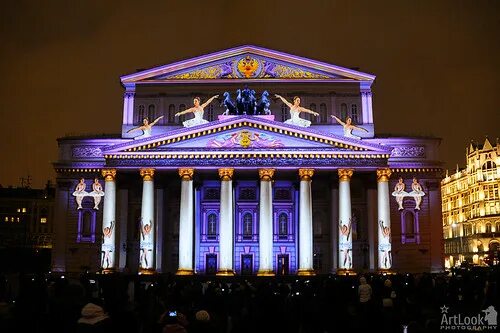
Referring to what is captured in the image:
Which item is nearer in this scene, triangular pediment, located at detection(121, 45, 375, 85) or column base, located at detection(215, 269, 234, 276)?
column base, located at detection(215, 269, 234, 276)

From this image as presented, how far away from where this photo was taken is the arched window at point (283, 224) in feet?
209

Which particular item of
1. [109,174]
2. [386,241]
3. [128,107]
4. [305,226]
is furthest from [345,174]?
[128,107]

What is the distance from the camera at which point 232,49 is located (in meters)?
63.7

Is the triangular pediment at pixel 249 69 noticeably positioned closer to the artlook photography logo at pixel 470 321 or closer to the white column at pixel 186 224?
the white column at pixel 186 224

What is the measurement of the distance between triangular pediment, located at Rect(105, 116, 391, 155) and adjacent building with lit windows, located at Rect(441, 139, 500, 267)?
62451 millimetres

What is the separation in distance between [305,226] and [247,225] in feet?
31.2

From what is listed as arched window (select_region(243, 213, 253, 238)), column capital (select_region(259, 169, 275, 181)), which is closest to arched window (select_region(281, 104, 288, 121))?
column capital (select_region(259, 169, 275, 181))

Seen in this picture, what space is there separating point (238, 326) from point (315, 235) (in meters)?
53.0

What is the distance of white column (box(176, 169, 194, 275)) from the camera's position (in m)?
55.5

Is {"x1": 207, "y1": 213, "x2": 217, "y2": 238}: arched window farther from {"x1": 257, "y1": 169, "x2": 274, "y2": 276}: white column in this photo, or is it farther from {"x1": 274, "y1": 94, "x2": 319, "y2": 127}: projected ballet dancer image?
{"x1": 274, "y1": 94, "x2": 319, "y2": 127}: projected ballet dancer image

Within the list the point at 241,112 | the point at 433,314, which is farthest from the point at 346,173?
the point at 433,314

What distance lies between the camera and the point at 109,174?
57.0 meters

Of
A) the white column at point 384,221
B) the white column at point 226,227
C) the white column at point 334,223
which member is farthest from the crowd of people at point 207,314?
the white column at point 334,223

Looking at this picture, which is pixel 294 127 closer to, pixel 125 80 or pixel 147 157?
pixel 147 157
